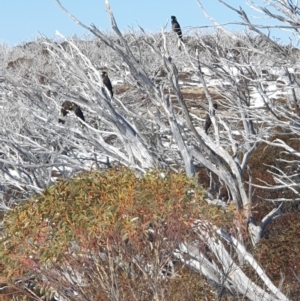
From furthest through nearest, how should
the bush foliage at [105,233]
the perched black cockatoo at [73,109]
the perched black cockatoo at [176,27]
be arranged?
the perched black cockatoo at [73,109] → the perched black cockatoo at [176,27] → the bush foliage at [105,233]

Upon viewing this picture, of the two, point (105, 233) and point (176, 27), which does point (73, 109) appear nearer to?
point (176, 27)

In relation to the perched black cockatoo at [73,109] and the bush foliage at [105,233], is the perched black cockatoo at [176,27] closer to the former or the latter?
the perched black cockatoo at [73,109]

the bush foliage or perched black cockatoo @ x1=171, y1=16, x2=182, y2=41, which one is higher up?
perched black cockatoo @ x1=171, y1=16, x2=182, y2=41

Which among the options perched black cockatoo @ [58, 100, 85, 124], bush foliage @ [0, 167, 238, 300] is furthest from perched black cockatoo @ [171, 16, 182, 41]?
bush foliage @ [0, 167, 238, 300]

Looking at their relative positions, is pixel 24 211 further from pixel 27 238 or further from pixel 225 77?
pixel 225 77

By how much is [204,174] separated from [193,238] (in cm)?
854

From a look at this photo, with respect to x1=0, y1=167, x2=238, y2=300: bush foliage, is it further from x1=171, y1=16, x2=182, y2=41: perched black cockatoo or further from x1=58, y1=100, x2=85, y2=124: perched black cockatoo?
x1=58, y1=100, x2=85, y2=124: perched black cockatoo

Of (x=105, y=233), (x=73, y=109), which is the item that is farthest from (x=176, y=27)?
(x=105, y=233)

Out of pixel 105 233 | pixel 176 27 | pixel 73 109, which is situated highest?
pixel 176 27

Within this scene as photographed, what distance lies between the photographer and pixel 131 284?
14.9ft

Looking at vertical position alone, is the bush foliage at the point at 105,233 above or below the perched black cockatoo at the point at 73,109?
below

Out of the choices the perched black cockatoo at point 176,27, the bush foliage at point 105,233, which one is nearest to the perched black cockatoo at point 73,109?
the perched black cockatoo at point 176,27

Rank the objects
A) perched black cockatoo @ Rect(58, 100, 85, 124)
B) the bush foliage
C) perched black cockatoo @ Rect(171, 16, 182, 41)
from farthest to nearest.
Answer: perched black cockatoo @ Rect(58, 100, 85, 124) < perched black cockatoo @ Rect(171, 16, 182, 41) < the bush foliage

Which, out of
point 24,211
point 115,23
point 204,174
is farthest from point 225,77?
point 204,174
